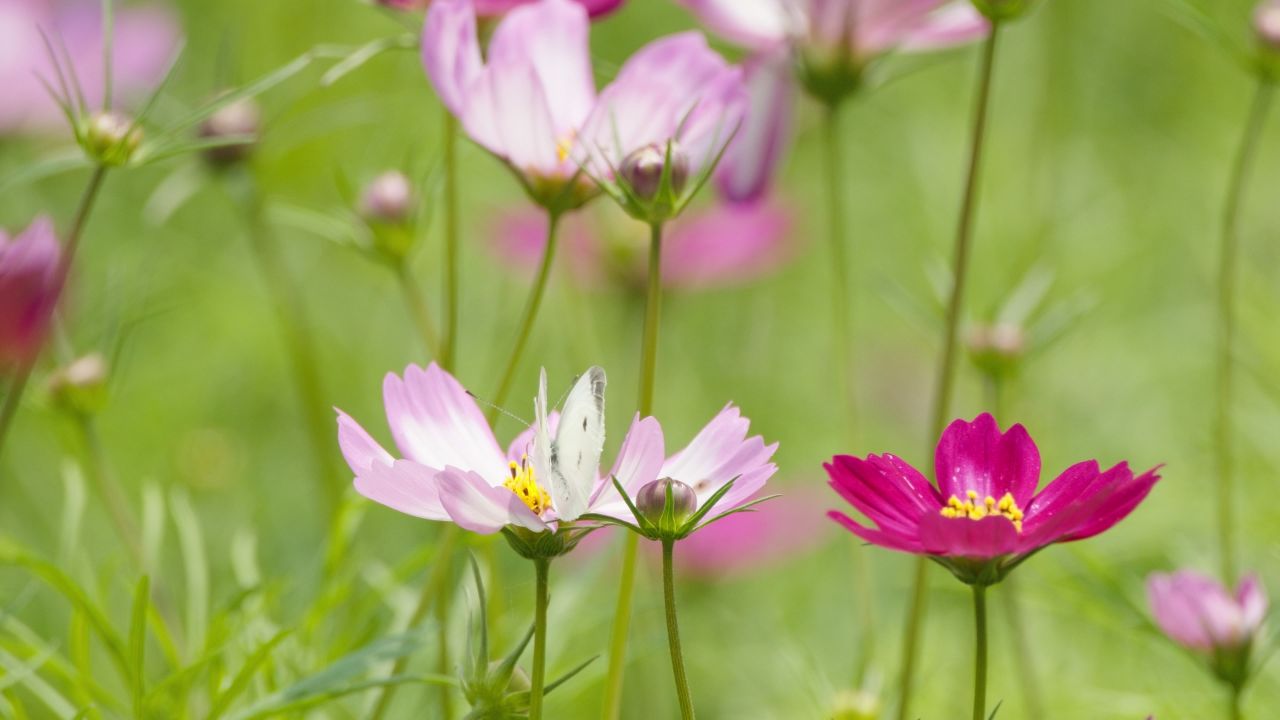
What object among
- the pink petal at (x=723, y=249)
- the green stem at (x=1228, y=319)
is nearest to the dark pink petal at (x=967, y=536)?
the green stem at (x=1228, y=319)

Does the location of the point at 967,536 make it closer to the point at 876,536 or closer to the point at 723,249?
the point at 876,536

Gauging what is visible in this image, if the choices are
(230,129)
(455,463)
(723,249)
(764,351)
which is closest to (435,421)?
(455,463)

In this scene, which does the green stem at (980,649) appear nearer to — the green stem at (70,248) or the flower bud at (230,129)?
the green stem at (70,248)

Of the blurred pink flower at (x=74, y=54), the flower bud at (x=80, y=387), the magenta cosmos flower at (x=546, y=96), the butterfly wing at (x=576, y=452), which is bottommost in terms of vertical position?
the butterfly wing at (x=576, y=452)

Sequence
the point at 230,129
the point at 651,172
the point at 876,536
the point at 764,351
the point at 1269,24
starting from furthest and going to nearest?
the point at 764,351 → the point at 230,129 → the point at 1269,24 → the point at 651,172 → the point at 876,536

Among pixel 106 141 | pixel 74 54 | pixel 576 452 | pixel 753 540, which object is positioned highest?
pixel 74 54

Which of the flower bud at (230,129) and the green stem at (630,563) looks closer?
the green stem at (630,563)

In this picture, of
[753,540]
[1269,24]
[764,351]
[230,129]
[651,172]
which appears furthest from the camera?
[764,351]
